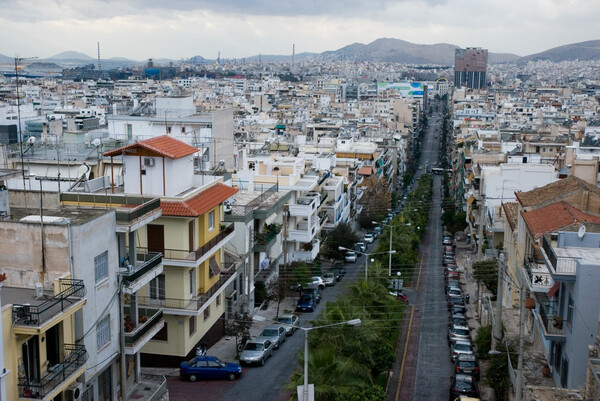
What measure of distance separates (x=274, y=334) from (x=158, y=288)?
6.04m

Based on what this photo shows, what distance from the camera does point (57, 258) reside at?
1712 cm

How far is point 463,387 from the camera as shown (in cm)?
2434

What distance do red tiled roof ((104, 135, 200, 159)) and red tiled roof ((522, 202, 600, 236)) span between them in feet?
38.8

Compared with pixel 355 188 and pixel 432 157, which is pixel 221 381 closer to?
pixel 355 188

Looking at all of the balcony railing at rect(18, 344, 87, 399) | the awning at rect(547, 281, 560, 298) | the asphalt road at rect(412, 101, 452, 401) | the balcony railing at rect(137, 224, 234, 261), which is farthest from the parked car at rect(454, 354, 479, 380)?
the balcony railing at rect(18, 344, 87, 399)

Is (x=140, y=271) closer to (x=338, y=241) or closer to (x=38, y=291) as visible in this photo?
(x=38, y=291)

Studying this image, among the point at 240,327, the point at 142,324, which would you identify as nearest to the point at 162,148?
the point at 142,324

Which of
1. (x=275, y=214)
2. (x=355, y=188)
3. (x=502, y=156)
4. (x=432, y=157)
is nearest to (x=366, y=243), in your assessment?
(x=355, y=188)

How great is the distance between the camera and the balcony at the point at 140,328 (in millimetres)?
19984

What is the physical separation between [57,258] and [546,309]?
1298 cm

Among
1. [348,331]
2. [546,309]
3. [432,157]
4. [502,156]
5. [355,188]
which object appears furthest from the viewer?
[432,157]

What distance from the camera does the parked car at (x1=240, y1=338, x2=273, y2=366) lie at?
26.0 metres

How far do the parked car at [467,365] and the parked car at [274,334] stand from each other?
6674mm

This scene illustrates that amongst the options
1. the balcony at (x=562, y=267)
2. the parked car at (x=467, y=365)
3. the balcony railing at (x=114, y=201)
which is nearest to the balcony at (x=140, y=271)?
the balcony railing at (x=114, y=201)
